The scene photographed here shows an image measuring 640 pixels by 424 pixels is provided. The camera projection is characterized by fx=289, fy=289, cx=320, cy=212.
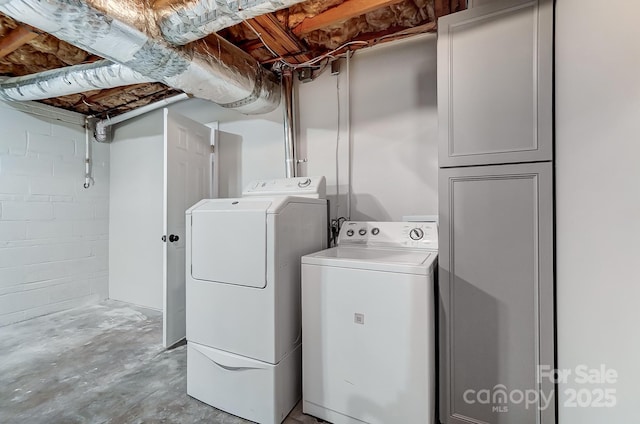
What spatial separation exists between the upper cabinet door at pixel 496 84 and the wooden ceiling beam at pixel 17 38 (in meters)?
2.62

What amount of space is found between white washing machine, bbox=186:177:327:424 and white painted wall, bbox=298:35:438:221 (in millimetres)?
668

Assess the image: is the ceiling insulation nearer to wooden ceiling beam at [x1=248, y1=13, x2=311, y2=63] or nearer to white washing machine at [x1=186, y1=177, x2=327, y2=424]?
wooden ceiling beam at [x1=248, y1=13, x2=311, y2=63]

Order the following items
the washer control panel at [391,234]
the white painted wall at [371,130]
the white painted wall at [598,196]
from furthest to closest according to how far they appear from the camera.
Result: the white painted wall at [371,130]
the washer control panel at [391,234]
the white painted wall at [598,196]

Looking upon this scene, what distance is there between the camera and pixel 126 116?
3.41 m

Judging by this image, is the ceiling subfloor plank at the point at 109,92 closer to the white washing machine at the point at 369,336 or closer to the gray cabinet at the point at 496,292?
the white washing machine at the point at 369,336

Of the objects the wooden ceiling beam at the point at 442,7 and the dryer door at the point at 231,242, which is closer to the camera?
the dryer door at the point at 231,242

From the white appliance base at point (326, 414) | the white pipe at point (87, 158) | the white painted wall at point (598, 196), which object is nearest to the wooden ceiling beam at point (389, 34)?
the white painted wall at point (598, 196)

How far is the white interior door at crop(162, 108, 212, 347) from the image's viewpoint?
2439 mm

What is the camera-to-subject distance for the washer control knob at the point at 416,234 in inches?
72.2

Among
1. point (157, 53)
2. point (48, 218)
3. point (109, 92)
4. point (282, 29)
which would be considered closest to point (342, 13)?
point (282, 29)

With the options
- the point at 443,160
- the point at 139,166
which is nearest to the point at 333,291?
the point at 443,160

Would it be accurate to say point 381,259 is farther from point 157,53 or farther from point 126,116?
point 126,116

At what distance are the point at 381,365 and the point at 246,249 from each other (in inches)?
36.9

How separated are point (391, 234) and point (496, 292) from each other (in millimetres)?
689
